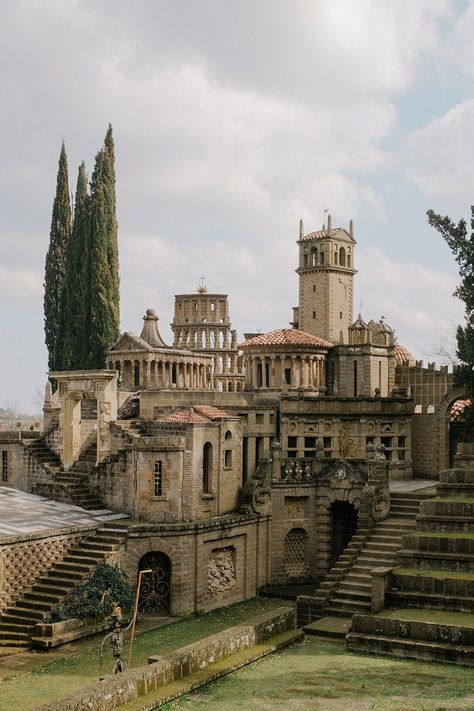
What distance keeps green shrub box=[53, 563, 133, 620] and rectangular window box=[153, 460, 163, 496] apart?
4232 mm

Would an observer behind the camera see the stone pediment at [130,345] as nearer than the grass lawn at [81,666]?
No

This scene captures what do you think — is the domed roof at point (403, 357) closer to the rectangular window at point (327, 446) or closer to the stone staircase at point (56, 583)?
the rectangular window at point (327, 446)

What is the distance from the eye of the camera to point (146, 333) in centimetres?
5478

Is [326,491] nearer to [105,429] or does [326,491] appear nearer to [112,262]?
[105,429]

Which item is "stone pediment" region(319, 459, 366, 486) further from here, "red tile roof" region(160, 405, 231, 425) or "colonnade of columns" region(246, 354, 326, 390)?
"colonnade of columns" region(246, 354, 326, 390)

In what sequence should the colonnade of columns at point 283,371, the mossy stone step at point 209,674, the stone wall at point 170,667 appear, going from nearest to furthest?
the stone wall at point 170,667 < the mossy stone step at point 209,674 < the colonnade of columns at point 283,371

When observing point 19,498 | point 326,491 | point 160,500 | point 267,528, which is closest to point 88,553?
point 160,500

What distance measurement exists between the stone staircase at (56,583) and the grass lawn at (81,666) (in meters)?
2.01

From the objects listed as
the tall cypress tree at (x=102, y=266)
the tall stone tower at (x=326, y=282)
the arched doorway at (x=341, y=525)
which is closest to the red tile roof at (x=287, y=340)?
the tall stone tower at (x=326, y=282)

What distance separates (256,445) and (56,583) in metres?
13.7

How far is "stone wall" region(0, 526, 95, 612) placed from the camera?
3036 cm


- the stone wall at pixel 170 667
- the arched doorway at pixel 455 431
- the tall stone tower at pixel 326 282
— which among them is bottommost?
the stone wall at pixel 170 667

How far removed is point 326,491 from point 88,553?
1193 cm

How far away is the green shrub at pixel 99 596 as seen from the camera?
30109 mm
